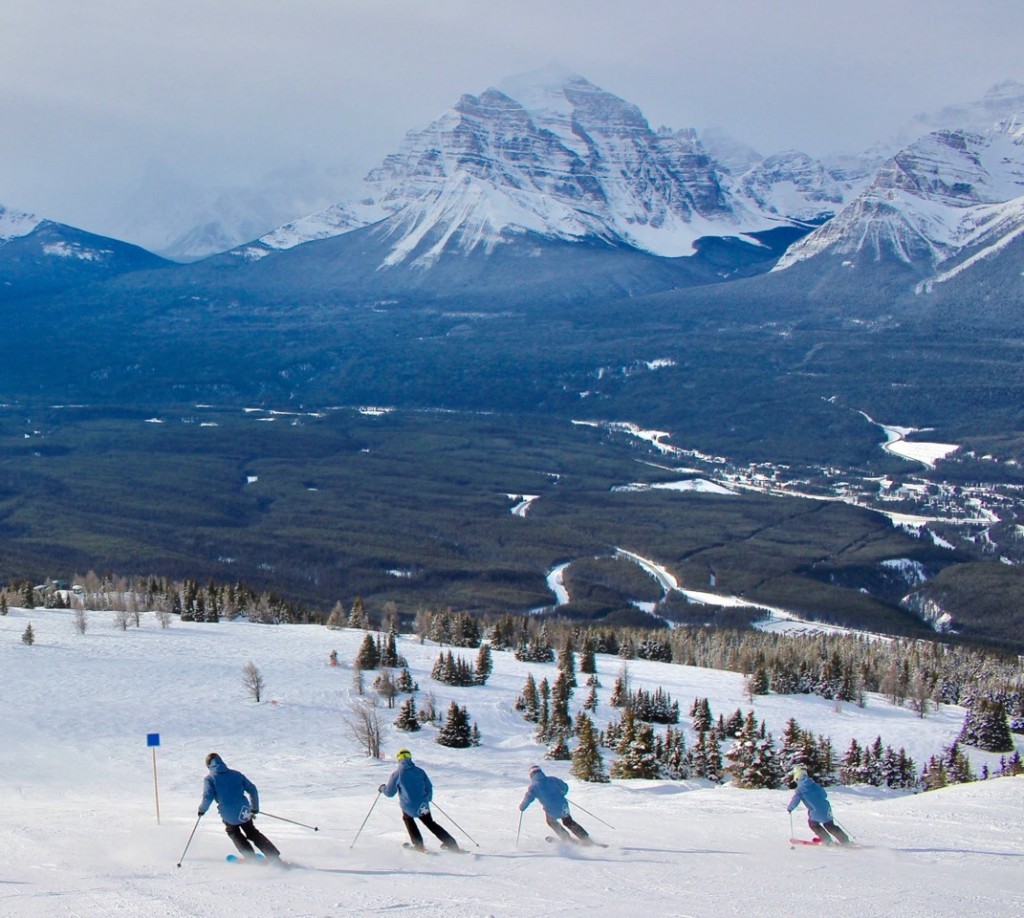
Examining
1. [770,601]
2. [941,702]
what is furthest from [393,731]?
[770,601]

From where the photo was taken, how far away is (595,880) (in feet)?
62.6

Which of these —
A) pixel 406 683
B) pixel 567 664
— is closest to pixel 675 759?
pixel 406 683

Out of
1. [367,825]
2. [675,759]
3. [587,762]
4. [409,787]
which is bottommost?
[675,759]

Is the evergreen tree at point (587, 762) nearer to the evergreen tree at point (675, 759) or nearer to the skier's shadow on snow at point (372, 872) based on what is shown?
the evergreen tree at point (675, 759)

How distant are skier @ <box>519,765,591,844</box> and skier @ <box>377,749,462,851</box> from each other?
1.80 m

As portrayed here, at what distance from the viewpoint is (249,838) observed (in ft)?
64.6

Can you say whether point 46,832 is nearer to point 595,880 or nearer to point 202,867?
point 202,867

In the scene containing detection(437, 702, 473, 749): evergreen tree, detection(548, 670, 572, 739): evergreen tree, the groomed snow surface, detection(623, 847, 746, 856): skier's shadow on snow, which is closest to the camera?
the groomed snow surface

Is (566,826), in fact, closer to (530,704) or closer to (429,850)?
(429,850)

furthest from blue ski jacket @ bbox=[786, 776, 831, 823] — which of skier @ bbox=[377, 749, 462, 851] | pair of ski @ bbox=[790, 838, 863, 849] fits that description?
skier @ bbox=[377, 749, 462, 851]

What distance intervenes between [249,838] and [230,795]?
930 millimetres

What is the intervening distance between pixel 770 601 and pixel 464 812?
122878 millimetres

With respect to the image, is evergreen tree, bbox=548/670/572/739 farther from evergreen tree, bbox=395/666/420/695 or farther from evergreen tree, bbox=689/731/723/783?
evergreen tree, bbox=395/666/420/695

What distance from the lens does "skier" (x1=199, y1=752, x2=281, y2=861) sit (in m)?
19.3
